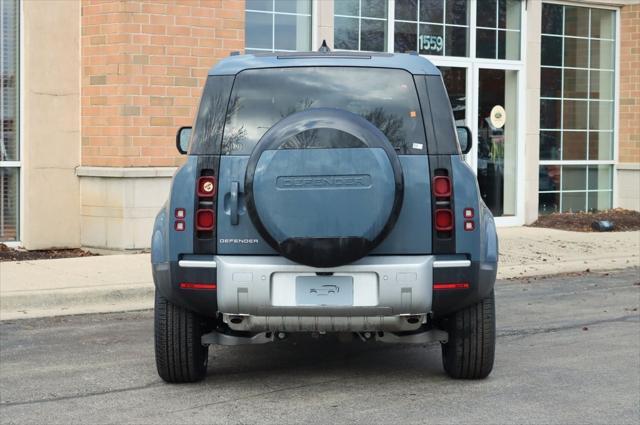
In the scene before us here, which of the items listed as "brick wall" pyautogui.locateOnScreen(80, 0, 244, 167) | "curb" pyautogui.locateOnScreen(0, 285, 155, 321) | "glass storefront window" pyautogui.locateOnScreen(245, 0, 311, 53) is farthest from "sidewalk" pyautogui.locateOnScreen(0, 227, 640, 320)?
"glass storefront window" pyautogui.locateOnScreen(245, 0, 311, 53)

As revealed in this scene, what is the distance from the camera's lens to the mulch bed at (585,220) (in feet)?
55.2

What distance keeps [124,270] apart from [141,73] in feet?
8.65

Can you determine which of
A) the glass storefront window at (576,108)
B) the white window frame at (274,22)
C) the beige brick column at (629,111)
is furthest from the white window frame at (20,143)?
the beige brick column at (629,111)

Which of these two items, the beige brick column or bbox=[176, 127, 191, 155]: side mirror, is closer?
bbox=[176, 127, 191, 155]: side mirror

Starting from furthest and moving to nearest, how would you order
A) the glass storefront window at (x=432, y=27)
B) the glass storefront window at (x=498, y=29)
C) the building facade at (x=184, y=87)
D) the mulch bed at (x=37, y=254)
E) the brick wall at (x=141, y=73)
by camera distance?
the glass storefront window at (x=498, y=29)
the glass storefront window at (x=432, y=27)
the building facade at (x=184, y=87)
the brick wall at (x=141, y=73)
the mulch bed at (x=37, y=254)

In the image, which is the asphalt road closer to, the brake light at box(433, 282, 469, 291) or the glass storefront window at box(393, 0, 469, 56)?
the brake light at box(433, 282, 469, 291)

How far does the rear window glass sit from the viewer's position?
20.6 feet

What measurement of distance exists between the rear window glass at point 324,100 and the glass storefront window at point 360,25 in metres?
8.77

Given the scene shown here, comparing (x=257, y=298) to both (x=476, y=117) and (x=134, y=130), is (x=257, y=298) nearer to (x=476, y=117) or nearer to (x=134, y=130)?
(x=134, y=130)

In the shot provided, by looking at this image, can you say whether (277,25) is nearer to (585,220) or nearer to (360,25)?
(360,25)

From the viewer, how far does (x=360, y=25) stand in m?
15.4

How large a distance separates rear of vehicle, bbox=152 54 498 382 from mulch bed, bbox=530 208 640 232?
10.6 meters

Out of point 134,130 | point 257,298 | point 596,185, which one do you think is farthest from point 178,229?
point 596,185

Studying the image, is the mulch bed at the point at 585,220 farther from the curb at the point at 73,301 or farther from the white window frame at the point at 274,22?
the curb at the point at 73,301
